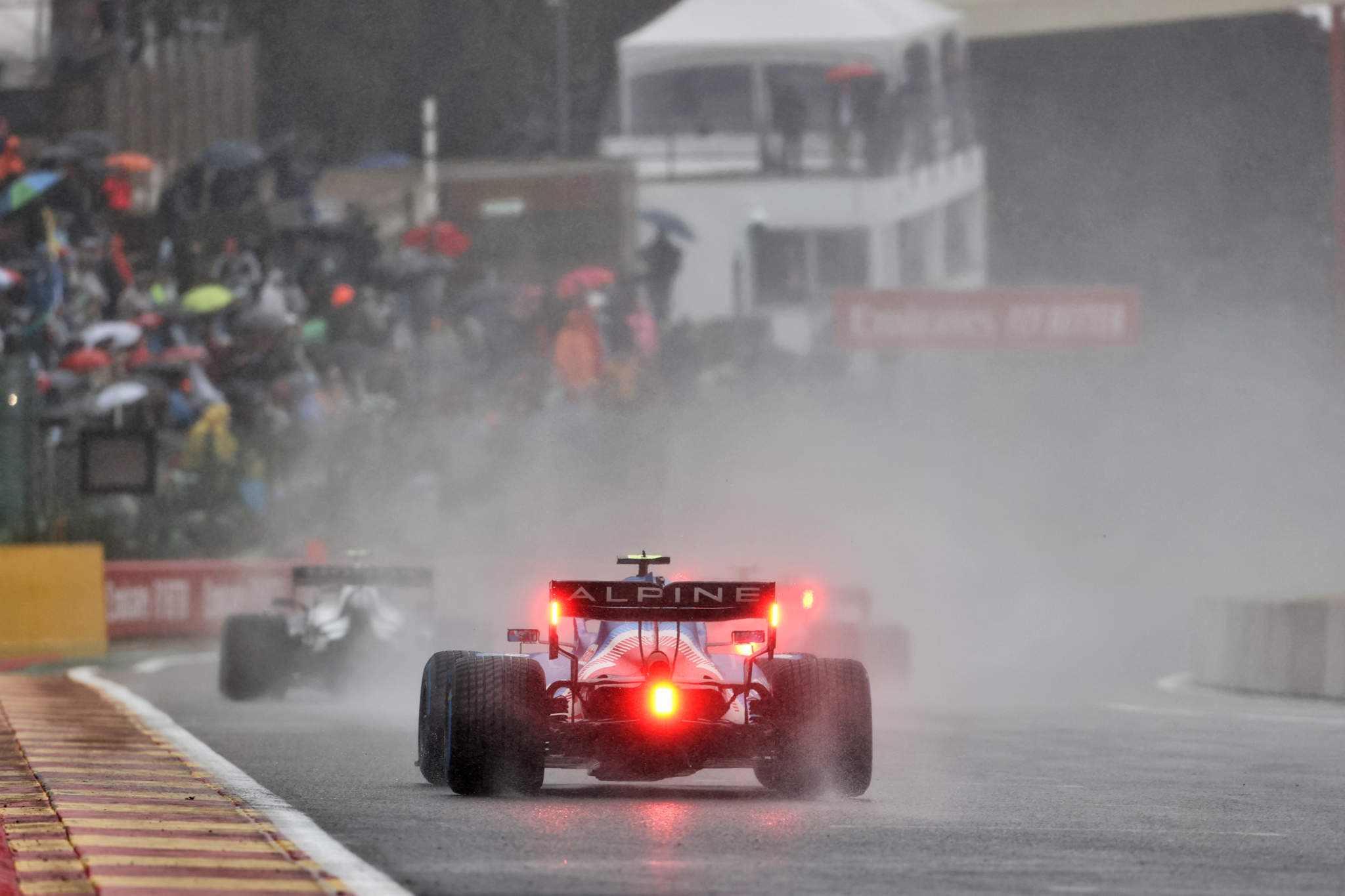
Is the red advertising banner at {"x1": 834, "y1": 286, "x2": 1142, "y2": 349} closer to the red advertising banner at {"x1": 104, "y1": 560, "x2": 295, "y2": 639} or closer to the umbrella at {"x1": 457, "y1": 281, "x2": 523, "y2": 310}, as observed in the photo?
the umbrella at {"x1": 457, "y1": 281, "x2": 523, "y2": 310}

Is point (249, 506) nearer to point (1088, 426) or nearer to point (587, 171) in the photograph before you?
point (587, 171)

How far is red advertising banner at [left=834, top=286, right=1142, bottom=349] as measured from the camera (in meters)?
45.3

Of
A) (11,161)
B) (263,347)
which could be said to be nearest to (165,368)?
(263,347)

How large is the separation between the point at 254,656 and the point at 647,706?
976 centimetres

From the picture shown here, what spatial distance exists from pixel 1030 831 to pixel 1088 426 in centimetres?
4116

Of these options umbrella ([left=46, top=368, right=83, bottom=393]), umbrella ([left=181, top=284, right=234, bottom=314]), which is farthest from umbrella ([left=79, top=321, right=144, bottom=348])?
umbrella ([left=181, top=284, right=234, bottom=314])

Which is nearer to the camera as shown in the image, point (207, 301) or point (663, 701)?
point (663, 701)

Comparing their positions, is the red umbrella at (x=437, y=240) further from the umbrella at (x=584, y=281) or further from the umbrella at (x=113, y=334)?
the umbrella at (x=113, y=334)

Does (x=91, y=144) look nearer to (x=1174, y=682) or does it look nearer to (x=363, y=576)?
(x=1174, y=682)

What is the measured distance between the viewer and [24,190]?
39719 millimetres

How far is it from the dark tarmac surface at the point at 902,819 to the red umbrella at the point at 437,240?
28873 mm

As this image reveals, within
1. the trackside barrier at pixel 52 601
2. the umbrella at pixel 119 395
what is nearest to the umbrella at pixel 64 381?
the umbrella at pixel 119 395

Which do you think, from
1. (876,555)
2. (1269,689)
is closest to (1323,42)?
(876,555)

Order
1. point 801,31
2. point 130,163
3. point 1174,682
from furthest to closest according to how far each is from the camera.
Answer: point 801,31 → point 130,163 → point 1174,682
